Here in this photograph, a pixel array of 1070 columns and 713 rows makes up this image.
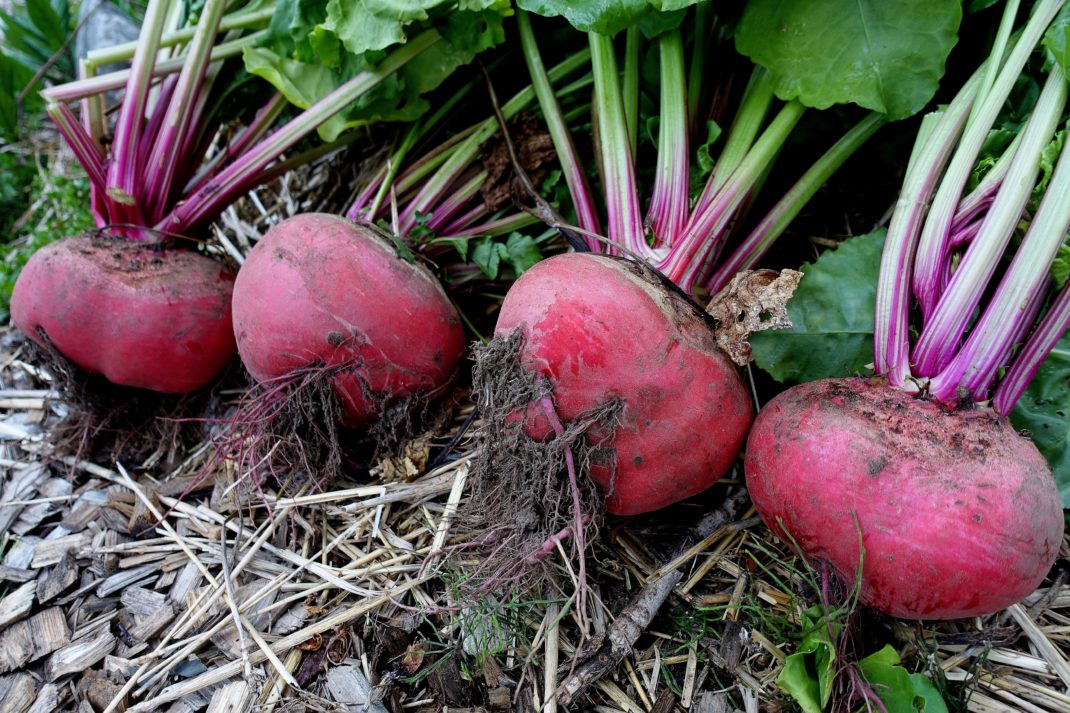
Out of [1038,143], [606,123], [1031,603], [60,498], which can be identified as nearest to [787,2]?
[606,123]

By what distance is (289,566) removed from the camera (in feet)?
A: 5.82

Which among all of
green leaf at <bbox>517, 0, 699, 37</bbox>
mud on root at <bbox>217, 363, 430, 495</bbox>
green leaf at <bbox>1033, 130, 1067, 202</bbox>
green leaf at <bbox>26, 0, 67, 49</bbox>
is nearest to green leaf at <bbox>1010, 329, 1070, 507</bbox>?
green leaf at <bbox>1033, 130, 1067, 202</bbox>

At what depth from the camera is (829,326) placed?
1.63m

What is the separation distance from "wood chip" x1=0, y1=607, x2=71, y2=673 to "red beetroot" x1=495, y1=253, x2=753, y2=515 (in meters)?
1.30

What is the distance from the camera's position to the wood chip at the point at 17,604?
1773mm

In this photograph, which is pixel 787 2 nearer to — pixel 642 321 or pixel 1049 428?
pixel 642 321

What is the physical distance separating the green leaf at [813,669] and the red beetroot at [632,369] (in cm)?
38

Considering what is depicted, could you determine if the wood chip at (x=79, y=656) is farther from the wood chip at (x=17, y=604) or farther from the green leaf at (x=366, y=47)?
the green leaf at (x=366, y=47)

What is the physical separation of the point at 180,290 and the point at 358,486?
76 cm

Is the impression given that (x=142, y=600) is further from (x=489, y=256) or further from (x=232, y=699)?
(x=489, y=256)

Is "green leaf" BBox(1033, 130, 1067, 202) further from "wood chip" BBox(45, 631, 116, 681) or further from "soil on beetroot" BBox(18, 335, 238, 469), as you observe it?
"wood chip" BBox(45, 631, 116, 681)

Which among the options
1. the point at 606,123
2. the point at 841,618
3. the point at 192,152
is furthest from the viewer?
the point at 192,152

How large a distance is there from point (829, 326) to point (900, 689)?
75 cm

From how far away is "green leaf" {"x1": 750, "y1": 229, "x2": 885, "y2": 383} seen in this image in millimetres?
1618
